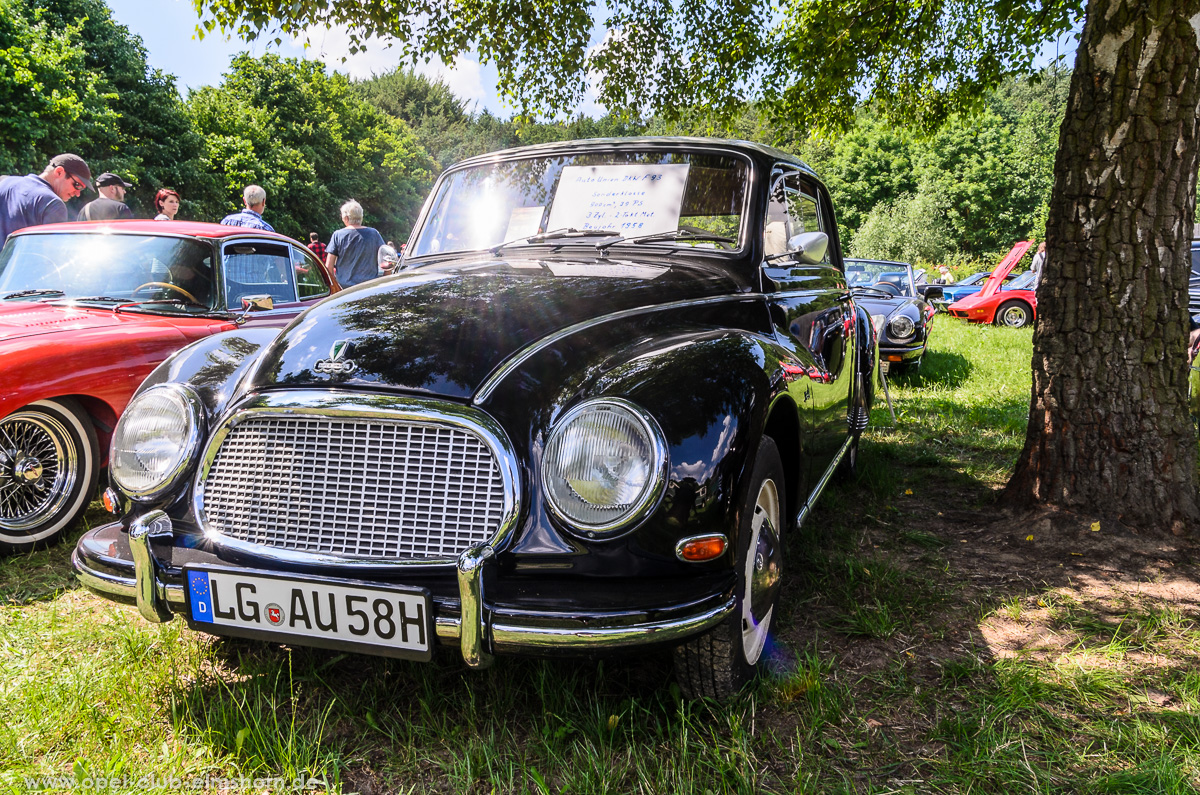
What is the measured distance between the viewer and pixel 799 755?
2.00 metres

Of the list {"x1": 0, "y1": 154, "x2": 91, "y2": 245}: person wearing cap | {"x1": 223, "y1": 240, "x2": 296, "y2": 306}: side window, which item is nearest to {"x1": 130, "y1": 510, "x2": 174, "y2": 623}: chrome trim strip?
{"x1": 223, "y1": 240, "x2": 296, "y2": 306}: side window

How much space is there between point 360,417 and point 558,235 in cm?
144

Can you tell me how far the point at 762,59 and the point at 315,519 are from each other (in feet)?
24.5

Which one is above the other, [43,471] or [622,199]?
[622,199]

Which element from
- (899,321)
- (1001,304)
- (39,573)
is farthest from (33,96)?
(1001,304)

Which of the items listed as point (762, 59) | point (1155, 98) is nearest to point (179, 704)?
point (1155, 98)

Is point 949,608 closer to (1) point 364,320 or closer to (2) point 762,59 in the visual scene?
(1) point 364,320

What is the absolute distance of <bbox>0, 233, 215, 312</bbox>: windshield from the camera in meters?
4.18

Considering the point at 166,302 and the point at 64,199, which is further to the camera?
the point at 64,199

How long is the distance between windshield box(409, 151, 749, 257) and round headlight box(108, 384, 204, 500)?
1450mm

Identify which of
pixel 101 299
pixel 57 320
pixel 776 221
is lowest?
pixel 57 320

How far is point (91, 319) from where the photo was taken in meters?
3.81

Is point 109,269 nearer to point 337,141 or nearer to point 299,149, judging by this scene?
point 299,149

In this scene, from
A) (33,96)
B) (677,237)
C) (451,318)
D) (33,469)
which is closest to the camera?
(451,318)
